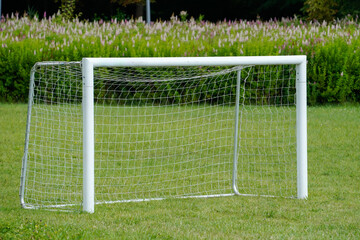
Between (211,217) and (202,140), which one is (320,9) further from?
(211,217)

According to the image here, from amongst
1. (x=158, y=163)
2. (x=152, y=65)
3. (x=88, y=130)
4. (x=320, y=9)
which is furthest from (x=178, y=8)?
(x=88, y=130)

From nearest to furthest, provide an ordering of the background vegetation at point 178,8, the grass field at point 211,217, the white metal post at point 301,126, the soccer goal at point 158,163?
1. the grass field at point 211,217
2. the soccer goal at point 158,163
3. the white metal post at point 301,126
4. the background vegetation at point 178,8

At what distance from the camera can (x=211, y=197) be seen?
6.45 metres

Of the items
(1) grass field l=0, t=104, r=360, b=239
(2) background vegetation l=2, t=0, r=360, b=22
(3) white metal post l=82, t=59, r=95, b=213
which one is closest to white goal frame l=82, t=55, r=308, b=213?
(3) white metal post l=82, t=59, r=95, b=213

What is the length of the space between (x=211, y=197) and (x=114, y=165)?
77.3 inches

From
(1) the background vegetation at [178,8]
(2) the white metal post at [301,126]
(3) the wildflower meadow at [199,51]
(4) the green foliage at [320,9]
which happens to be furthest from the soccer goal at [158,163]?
(1) the background vegetation at [178,8]

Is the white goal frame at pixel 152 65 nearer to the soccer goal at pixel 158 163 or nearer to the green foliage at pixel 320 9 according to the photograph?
the soccer goal at pixel 158 163

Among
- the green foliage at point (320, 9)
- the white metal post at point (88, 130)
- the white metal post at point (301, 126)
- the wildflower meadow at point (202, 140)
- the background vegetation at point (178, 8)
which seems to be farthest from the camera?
the background vegetation at point (178, 8)

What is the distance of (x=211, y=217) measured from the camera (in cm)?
551

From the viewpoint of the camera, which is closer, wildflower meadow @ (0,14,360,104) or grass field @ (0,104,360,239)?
grass field @ (0,104,360,239)

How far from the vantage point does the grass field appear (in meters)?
4.79

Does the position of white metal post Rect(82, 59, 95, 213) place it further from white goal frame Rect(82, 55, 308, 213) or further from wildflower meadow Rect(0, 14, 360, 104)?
wildflower meadow Rect(0, 14, 360, 104)

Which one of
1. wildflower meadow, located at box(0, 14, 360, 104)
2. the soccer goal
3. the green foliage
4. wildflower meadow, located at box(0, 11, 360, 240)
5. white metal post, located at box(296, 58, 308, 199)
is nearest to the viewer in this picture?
wildflower meadow, located at box(0, 11, 360, 240)

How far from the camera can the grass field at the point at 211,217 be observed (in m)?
4.79
